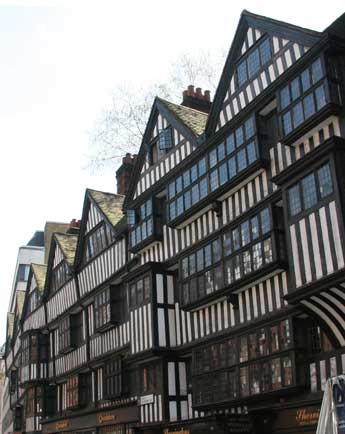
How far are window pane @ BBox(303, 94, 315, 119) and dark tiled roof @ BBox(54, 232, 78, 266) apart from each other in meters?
14.4

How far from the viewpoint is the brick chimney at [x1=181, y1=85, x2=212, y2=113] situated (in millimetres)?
20594

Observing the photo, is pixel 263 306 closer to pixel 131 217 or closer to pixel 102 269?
pixel 131 217

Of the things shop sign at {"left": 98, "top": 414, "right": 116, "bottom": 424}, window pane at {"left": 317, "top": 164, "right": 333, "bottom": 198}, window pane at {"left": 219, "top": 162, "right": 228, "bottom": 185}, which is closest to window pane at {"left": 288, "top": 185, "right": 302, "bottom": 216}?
window pane at {"left": 317, "top": 164, "right": 333, "bottom": 198}

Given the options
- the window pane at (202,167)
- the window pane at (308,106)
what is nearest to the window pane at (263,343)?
the window pane at (202,167)

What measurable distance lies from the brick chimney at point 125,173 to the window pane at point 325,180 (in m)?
12.5

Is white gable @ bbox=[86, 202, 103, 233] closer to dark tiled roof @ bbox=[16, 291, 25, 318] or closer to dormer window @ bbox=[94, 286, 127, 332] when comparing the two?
dormer window @ bbox=[94, 286, 127, 332]

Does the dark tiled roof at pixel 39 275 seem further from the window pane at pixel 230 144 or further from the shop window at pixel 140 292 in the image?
the window pane at pixel 230 144

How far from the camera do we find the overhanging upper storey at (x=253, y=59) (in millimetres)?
14043

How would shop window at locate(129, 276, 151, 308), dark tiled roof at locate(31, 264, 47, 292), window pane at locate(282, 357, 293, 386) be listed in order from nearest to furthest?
1. window pane at locate(282, 357, 293, 386)
2. shop window at locate(129, 276, 151, 308)
3. dark tiled roof at locate(31, 264, 47, 292)

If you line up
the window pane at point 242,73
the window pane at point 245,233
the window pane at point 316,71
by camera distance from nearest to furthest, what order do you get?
the window pane at point 316,71, the window pane at point 245,233, the window pane at point 242,73

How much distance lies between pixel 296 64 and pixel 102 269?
10972 millimetres

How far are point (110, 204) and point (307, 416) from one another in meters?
12.3

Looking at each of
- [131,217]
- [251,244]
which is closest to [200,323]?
[251,244]

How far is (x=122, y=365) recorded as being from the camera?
20.0 meters
